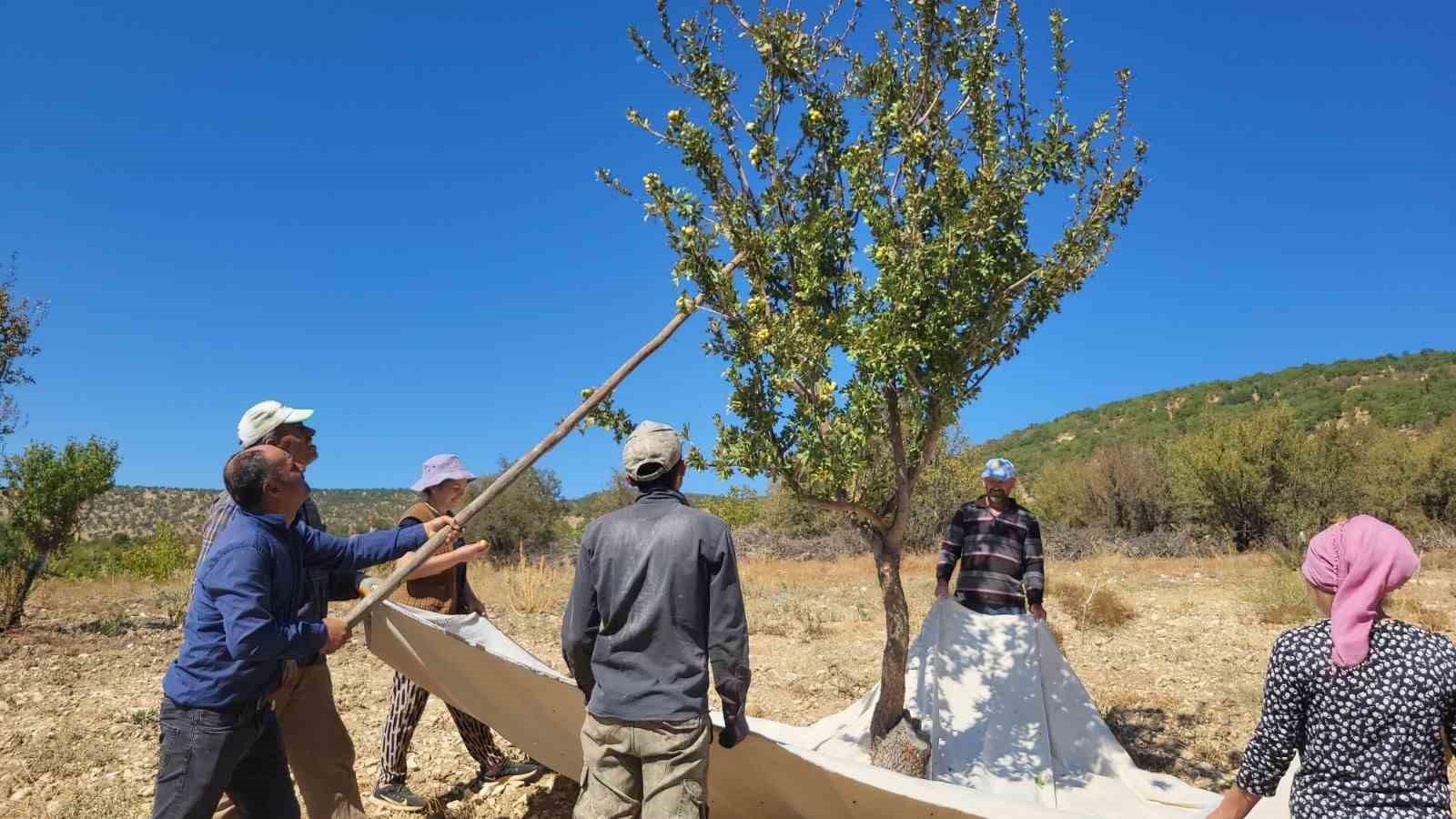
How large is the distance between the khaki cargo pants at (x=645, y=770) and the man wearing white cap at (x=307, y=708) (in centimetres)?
124

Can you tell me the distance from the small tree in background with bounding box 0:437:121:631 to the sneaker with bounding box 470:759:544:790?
27.9 ft

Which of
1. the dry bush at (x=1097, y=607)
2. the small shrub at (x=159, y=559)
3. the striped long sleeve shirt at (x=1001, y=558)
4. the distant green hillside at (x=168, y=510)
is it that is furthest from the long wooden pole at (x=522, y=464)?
the distant green hillside at (x=168, y=510)

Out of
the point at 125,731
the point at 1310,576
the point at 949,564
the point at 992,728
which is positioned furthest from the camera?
the point at 125,731

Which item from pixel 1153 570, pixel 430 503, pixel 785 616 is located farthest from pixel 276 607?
pixel 1153 570

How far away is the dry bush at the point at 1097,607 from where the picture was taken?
35.9ft

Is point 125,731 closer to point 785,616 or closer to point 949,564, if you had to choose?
point 949,564

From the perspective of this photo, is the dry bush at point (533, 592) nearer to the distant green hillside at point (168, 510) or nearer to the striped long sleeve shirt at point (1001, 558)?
the striped long sleeve shirt at point (1001, 558)

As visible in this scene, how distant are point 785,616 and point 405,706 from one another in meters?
7.37

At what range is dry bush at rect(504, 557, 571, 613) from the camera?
41.9 feet

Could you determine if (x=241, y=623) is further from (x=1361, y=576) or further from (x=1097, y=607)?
(x=1097, y=607)

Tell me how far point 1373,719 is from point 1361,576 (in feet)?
1.29

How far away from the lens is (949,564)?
587 centimetres

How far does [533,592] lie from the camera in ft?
42.6

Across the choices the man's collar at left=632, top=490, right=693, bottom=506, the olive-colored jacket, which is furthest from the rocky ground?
the man's collar at left=632, top=490, right=693, bottom=506
